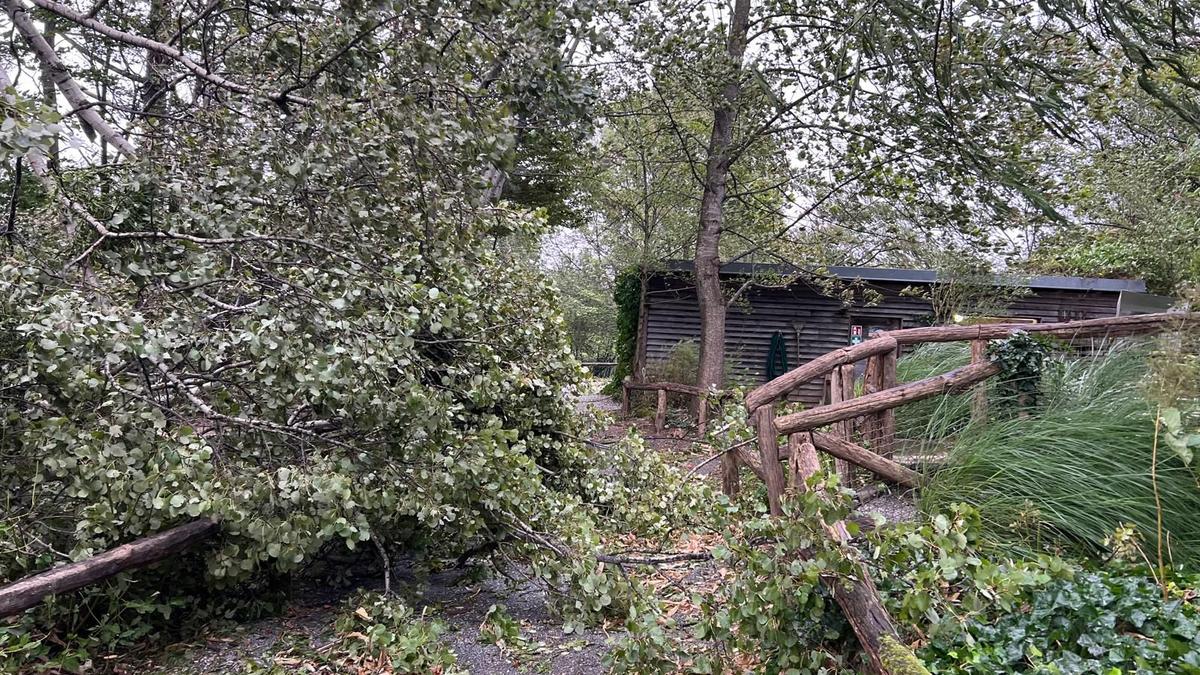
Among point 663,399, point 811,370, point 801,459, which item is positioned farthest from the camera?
point 663,399

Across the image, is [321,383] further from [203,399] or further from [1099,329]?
[1099,329]

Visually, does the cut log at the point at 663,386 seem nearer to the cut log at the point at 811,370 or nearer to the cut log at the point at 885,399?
the cut log at the point at 811,370

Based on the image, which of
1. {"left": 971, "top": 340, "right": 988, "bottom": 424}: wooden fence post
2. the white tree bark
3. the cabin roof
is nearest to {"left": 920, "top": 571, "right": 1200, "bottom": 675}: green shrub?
{"left": 971, "top": 340, "right": 988, "bottom": 424}: wooden fence post

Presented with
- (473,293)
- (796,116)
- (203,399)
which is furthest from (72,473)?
(796,116)

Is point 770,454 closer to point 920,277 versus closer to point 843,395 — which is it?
point 843,395

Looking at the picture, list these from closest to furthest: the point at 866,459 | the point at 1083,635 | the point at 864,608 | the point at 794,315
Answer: the point at 1083,635
the point at 864,608
the point at 866,459
the point at 794,315

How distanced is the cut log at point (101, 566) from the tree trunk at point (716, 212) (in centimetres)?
703

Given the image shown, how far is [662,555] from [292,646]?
2.06 m

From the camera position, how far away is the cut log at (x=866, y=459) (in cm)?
434

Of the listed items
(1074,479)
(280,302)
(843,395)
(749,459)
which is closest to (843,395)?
(843,395)

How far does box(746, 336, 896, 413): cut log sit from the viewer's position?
371cm

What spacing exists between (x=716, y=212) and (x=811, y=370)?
269 inches

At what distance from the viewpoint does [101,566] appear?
2.91m

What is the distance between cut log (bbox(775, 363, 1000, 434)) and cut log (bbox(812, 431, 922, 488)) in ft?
1.29
